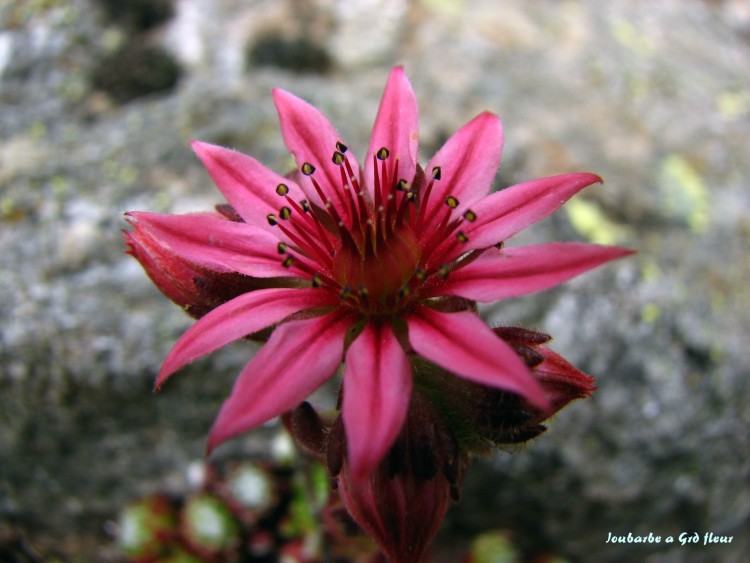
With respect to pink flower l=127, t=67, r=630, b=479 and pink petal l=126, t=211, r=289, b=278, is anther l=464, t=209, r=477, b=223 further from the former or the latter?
pink petal l=126, t=211, r=289, b=278

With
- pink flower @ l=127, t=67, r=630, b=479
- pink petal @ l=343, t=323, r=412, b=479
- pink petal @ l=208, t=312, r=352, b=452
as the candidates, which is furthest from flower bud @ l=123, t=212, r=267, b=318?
pink petal @ l=343, t=323, r=412, b=479

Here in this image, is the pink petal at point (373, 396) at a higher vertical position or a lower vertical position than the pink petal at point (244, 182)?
lower

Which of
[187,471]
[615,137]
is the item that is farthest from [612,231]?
[187,471]

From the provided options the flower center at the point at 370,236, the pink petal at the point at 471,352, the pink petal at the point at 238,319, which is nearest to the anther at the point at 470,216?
the flower center at the point at 370,236

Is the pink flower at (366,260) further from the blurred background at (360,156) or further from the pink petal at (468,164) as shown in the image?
the blurred background at (360,156)

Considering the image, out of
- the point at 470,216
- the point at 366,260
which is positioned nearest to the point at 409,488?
the point at 366,260

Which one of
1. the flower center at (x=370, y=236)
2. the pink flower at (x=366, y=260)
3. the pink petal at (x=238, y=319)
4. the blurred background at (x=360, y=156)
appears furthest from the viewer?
the blurred background at (x=360, y=156)
